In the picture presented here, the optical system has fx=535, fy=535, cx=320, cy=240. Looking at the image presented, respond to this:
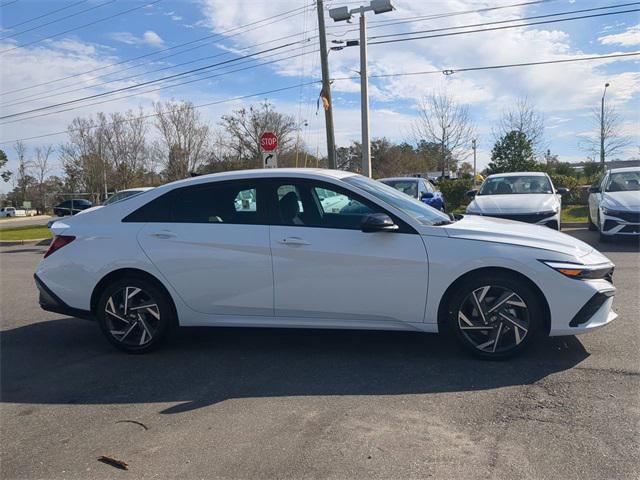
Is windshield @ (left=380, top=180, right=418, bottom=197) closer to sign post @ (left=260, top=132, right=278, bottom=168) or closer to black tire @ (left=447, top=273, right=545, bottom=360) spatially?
sign post @ (left=260, top=132, right=278, bottom=168)

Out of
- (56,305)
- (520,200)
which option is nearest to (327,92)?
(520,200)

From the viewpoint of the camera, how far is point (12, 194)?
84188 mm

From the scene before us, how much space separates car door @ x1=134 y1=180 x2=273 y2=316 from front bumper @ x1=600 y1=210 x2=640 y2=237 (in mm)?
8456

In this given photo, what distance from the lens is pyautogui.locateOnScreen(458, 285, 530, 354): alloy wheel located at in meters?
4.21

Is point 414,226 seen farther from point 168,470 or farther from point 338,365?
point 168,470

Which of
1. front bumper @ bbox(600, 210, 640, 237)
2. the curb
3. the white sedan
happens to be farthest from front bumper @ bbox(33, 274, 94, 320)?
the curb

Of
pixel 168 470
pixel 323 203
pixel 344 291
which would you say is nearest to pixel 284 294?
pixel 344 291

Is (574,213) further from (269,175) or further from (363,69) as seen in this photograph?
(269,175)

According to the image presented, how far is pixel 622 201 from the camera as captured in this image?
34.4 feet

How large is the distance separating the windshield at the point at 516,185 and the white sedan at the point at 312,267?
7048 millimetres

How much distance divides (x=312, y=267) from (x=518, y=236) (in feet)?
5.58

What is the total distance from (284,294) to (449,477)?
2.17 metres

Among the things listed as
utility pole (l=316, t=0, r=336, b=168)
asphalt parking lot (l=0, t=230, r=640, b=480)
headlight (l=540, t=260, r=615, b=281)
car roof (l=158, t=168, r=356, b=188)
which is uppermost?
utility pole (l=316, t=0, r=336, b=168)

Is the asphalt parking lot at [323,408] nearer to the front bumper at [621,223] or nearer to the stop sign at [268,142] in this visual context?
the front bumper at [621,223]
